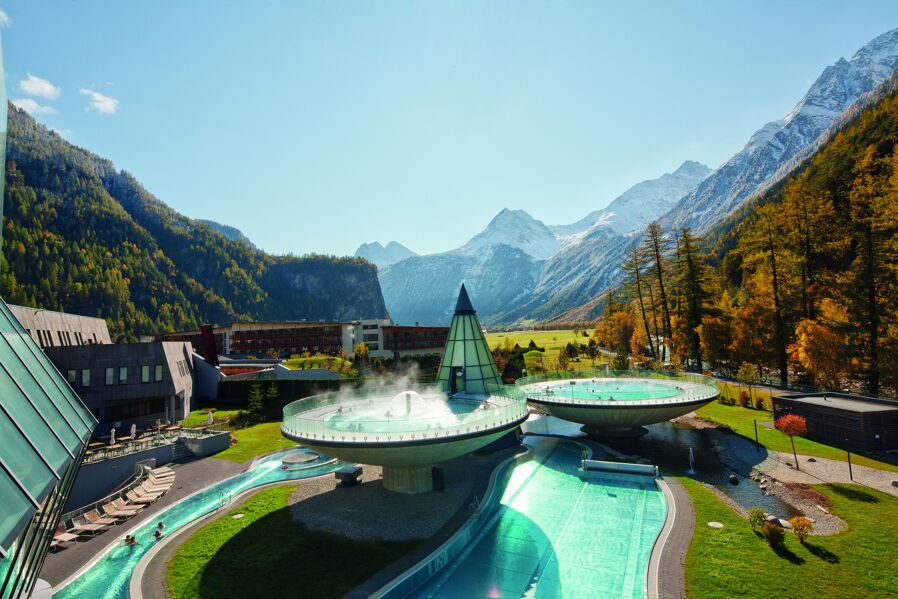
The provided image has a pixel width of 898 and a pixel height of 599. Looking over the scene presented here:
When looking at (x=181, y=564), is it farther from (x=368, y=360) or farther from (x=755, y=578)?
(x=368, y=360)

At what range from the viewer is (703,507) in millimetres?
19219

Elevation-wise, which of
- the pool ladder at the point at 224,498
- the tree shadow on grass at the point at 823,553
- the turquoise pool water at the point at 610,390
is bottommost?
the pool ladder at the point at 224,498

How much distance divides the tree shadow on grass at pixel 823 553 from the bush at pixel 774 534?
31.0 inches

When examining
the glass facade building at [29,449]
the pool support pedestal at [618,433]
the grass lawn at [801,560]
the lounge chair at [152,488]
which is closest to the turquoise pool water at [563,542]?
the grass lawn at [801,560]

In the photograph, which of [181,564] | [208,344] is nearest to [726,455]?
[181,564]

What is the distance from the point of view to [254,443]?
37156 mm

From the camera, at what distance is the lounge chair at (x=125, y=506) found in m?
22.9

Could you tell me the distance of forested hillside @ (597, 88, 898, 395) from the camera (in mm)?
31828

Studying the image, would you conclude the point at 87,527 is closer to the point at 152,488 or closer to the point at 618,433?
the point at 152,488

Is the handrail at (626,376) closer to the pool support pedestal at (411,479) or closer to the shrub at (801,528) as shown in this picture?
the pool support pedestal at (411,479)

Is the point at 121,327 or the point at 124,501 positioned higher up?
the point at 121,327

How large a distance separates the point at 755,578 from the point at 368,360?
58392 millimetres

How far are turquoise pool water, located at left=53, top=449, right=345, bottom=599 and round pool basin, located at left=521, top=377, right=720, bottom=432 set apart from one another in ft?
52.7

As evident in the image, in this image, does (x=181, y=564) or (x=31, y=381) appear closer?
(x=31, y=381)
